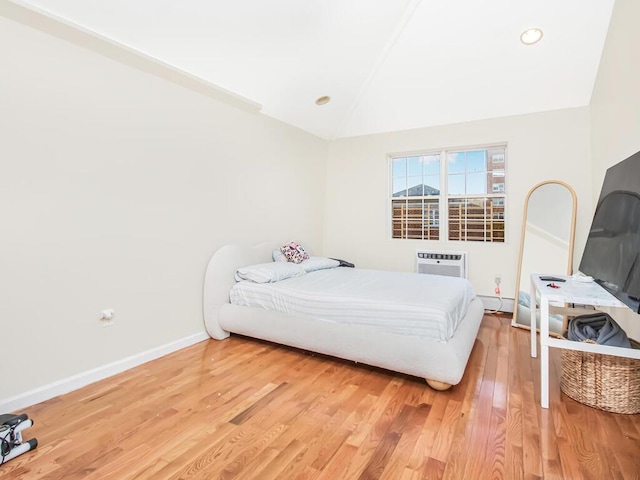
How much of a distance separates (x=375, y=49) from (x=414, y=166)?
1.73m

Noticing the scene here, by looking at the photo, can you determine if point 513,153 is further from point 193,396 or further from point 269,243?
point 193,396

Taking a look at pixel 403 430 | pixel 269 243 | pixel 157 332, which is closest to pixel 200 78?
pixel 269 243

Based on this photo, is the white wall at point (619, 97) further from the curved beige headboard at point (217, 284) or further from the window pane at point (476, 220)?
the curved beige headboard at point (217, 284)

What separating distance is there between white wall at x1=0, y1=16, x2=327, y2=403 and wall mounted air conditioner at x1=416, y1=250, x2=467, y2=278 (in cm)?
239

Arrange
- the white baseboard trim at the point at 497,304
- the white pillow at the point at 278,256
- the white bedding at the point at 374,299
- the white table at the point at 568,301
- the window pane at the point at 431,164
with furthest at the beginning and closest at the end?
the window pane at the point at 431,164 < the white baseboard trim at the point at 497,304 < the white pillow at the point at 278,256 < the white bedding at the point at 374,299 < the white table at the point at 568,301

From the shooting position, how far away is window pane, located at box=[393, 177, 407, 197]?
4.80 meters

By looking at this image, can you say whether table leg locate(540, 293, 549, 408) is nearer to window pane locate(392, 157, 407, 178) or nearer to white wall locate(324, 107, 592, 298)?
white wall locate(324, 107, 592, 298)

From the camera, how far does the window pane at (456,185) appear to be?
441 cm

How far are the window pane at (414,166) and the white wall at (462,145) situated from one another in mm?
213

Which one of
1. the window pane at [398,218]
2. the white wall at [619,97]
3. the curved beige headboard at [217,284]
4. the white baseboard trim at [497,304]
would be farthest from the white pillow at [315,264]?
the white wall at [619,97]

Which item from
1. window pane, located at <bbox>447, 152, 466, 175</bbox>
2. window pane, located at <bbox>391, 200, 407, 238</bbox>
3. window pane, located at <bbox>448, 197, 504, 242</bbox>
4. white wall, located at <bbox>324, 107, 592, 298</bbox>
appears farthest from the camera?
window pane, located at <bbox>391, 200, 407, 238</bbox>

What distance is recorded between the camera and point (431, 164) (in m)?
4.61

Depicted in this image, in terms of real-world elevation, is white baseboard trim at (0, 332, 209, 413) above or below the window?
below

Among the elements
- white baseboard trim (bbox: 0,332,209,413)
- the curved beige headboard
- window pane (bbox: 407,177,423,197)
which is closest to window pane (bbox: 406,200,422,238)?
window pane (bbox: 407,177,423,197)
